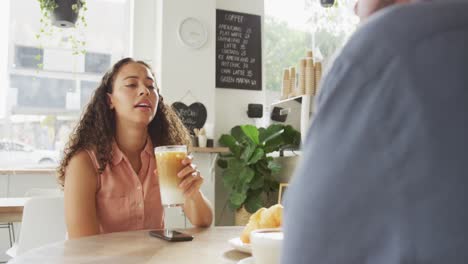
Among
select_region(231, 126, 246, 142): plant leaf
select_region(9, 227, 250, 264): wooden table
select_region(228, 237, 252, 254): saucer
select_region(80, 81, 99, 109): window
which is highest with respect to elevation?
select_region(80, 81, 99, 109): window

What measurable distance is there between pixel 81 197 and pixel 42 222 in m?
0.55

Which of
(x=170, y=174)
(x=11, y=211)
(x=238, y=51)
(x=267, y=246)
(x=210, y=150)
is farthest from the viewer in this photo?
(x=238, y=51)

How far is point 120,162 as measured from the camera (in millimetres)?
2033

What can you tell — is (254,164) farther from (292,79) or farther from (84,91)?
(84,91)

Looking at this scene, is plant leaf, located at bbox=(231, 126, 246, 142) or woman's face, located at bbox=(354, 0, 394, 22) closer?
woman's face, located at bbox=(354, 0, 394, 22)

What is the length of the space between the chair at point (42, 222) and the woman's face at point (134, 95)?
0.52 meters

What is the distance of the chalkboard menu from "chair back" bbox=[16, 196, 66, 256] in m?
3.19

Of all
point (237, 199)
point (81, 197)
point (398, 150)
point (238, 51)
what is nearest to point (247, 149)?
point (237, 199)

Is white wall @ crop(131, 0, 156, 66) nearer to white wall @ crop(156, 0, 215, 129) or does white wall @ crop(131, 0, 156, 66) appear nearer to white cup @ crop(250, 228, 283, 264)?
white wall @ crop(156, 0, 215, 129)

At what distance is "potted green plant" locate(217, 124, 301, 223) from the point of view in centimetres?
460

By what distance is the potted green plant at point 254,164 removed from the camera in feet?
15.1

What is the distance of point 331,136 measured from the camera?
37 centimetres

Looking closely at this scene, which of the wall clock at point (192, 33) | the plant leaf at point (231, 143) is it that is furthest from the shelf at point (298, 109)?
the wall clock at point (192, 33)

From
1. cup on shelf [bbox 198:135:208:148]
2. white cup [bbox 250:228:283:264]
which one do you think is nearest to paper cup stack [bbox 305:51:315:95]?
cup on shelf [bbox 198:135:208:148]
